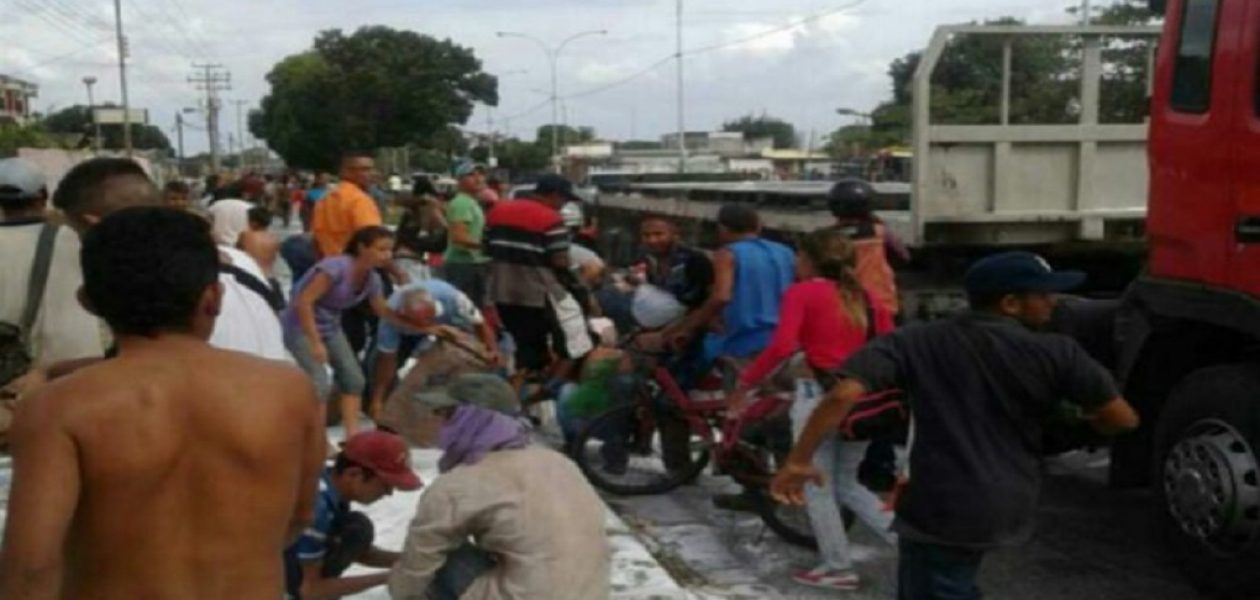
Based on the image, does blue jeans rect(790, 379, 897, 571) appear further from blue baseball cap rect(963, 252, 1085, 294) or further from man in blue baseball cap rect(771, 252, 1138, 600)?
blue baseball cap rect(963, 252, 1085, 294)

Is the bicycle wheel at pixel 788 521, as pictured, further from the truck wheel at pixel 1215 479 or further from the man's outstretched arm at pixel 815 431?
the man's outstretched arm at pixel 815 431

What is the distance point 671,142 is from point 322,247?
66035 millimetres

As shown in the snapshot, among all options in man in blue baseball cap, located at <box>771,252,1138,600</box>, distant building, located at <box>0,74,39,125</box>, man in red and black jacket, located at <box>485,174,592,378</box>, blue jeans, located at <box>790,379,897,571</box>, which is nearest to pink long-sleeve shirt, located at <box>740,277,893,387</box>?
blue jeans, located at <box>790,379,897,571</box>

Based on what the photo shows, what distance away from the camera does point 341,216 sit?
29.0 feet

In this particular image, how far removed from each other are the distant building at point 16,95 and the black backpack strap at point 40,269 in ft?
328

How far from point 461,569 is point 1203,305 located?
302 centimetres

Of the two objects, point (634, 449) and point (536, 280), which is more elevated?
point (536, 280)

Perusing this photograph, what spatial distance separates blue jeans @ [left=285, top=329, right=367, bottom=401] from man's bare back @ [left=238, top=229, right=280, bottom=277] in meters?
1.13

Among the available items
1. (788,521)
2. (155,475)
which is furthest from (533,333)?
(155,475)

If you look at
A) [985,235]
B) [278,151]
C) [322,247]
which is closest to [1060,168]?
[985,235]

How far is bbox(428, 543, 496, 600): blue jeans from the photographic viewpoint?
3730 mm

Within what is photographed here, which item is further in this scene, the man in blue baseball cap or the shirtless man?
the man in blue baseball cap

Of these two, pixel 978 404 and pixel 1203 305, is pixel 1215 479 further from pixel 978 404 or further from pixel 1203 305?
pixel 978 404

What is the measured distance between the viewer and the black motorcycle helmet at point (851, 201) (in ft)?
23.0
